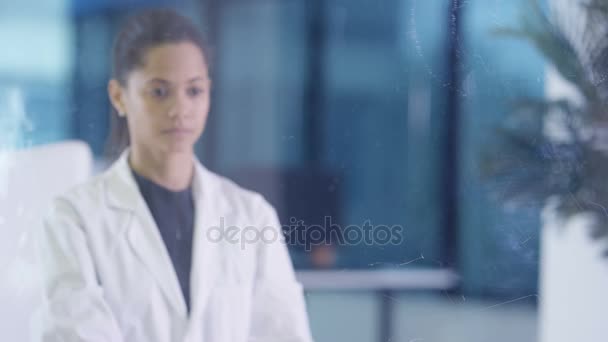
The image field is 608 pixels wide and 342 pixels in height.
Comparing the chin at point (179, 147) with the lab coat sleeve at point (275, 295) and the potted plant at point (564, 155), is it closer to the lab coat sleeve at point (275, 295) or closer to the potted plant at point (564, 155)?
the lab coat sleeve at point (275, 295)

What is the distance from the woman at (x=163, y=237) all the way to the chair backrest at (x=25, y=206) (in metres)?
0.03

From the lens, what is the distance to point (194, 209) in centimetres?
109

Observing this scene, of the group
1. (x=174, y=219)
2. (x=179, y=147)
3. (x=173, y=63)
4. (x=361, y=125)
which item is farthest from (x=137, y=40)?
(x=361, y=125)

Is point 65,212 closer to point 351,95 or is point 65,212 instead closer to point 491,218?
point 351,95

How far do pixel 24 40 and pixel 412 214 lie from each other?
0.79m

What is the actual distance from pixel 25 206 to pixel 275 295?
1.57 feet

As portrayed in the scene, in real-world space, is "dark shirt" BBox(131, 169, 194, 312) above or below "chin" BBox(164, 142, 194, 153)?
below

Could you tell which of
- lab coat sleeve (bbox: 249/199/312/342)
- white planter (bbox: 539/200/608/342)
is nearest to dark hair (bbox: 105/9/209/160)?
lab coat sleeve (bbox: 249/199/312/342)

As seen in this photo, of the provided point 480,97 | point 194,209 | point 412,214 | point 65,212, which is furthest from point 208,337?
point 480,97

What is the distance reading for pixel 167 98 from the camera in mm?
1077

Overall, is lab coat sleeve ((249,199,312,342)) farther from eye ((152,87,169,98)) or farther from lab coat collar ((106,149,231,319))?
eye ((152,87,169,98))

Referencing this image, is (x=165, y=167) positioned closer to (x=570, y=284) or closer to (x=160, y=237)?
(x=160, y=237)

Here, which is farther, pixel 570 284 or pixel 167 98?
pixel 570 284

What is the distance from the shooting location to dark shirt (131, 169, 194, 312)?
3.47 ft
